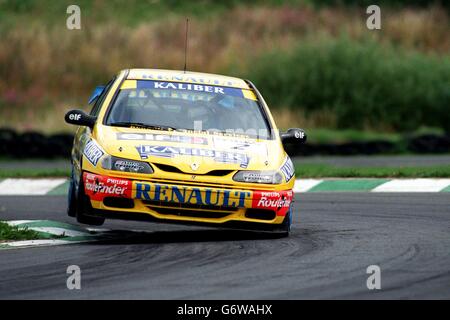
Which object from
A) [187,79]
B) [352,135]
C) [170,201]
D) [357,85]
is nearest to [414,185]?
[187,79]

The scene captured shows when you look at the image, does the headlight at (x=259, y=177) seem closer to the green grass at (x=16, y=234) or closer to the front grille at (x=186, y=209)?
the front grille at (x=186, y=209)

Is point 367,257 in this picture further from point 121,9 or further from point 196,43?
point 121,9

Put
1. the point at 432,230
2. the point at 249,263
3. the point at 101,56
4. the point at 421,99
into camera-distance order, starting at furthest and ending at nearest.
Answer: the point at 101,56, the point at 421,99, the point at 432,230, the point at 249,263

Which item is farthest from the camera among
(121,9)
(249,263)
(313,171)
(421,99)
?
(121,9)

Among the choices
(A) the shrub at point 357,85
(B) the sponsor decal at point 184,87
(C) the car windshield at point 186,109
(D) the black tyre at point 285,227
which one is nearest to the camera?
(D) the black tyre at point 285,227

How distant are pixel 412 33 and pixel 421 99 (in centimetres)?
664

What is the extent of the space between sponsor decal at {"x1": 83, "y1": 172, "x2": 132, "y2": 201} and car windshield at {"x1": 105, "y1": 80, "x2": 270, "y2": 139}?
36.1 inches

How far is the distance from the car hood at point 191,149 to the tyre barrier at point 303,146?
11.3 metres

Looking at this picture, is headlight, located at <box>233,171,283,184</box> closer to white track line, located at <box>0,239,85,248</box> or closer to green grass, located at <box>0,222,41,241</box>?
white track line, located at <box>0,239,85,248</box>

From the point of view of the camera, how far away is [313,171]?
16.5 meters

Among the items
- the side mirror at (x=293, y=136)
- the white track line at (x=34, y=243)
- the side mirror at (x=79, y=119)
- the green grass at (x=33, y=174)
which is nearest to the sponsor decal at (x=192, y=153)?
the side mirror at (x=79, y=119)

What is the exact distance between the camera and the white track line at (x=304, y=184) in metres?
15.1

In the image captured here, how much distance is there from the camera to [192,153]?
390 inches
